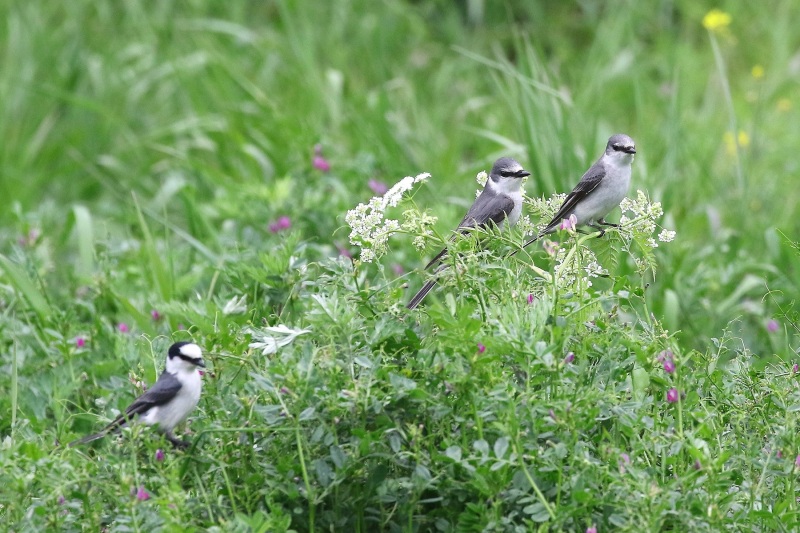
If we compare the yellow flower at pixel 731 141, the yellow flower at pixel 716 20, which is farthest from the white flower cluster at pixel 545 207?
the yellow flower at pixel 716 20

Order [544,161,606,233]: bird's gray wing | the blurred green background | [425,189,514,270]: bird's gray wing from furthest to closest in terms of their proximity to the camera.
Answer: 1. the blurred green background
2. [425,189,514,270]: bird's gray wing
3. [544,161,606,233]: bird's gray wing

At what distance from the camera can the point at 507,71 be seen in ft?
17.4

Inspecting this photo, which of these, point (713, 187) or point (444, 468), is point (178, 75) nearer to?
point (713, 187)

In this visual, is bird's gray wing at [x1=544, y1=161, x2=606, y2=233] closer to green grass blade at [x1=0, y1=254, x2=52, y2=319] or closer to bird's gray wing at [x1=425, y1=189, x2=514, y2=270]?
bird's gray wing at [x1=425, y1=189, x2=514, y2=270]

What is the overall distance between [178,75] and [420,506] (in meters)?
5.11

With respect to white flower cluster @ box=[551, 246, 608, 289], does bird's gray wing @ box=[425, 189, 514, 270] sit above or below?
below

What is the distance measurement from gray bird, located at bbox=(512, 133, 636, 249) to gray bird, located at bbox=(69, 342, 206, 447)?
1208 mm

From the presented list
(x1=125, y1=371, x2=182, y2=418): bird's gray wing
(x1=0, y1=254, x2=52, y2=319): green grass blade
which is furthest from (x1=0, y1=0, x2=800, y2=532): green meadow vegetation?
(x1=125, y1=371, x2=182, y2=418): bird's gray wing

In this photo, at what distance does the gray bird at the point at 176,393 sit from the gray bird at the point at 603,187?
1.21 m

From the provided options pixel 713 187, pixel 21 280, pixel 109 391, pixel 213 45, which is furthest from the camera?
pixel 213 45

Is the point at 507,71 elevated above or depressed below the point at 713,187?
above

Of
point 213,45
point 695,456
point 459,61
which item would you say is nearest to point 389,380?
point 695,456

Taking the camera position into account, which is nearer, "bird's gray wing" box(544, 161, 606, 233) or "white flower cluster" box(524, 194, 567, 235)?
"white flower cluster" box(524, 194, 567, 235)

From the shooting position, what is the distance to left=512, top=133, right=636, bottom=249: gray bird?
11.5 ft
